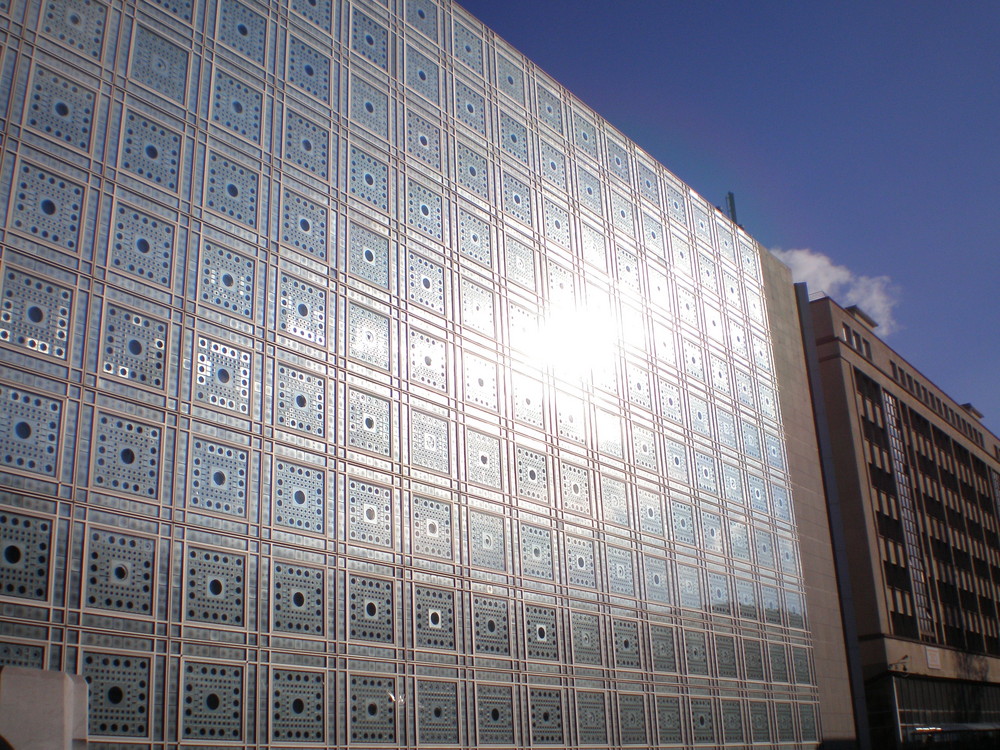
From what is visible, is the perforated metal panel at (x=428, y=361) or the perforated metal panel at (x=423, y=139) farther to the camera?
the perforated metal panel at (x=423, y=139)

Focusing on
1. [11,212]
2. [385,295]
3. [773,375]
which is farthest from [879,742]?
[11,212]

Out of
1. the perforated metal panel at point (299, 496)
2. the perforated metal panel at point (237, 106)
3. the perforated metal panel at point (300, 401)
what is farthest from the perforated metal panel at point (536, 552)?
the perforated metal panel at point (237, 106)

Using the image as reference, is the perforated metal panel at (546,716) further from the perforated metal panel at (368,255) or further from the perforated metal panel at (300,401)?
the perforated metal panel at (368,255)

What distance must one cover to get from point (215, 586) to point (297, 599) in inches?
52.1

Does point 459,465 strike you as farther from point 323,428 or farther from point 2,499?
point 2,499

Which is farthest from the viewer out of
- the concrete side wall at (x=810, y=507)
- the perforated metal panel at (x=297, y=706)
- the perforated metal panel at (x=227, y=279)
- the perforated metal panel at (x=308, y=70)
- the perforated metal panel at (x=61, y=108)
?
the concrete side wall at (x=810, y=507)

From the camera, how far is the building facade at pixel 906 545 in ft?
108

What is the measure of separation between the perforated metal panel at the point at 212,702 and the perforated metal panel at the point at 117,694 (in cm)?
A: 53

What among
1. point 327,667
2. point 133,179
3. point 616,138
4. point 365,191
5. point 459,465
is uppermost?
point 616,138

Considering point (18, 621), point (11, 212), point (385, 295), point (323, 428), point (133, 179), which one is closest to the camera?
point (18, 621)

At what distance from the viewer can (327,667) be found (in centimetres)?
1423

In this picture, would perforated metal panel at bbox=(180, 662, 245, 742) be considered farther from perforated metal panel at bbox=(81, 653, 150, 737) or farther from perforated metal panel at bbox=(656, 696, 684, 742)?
perforated metal panel at bbox=(656, 696, 684, 742)

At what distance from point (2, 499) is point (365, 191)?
8.38 m

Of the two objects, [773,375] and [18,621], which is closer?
[18,621]
